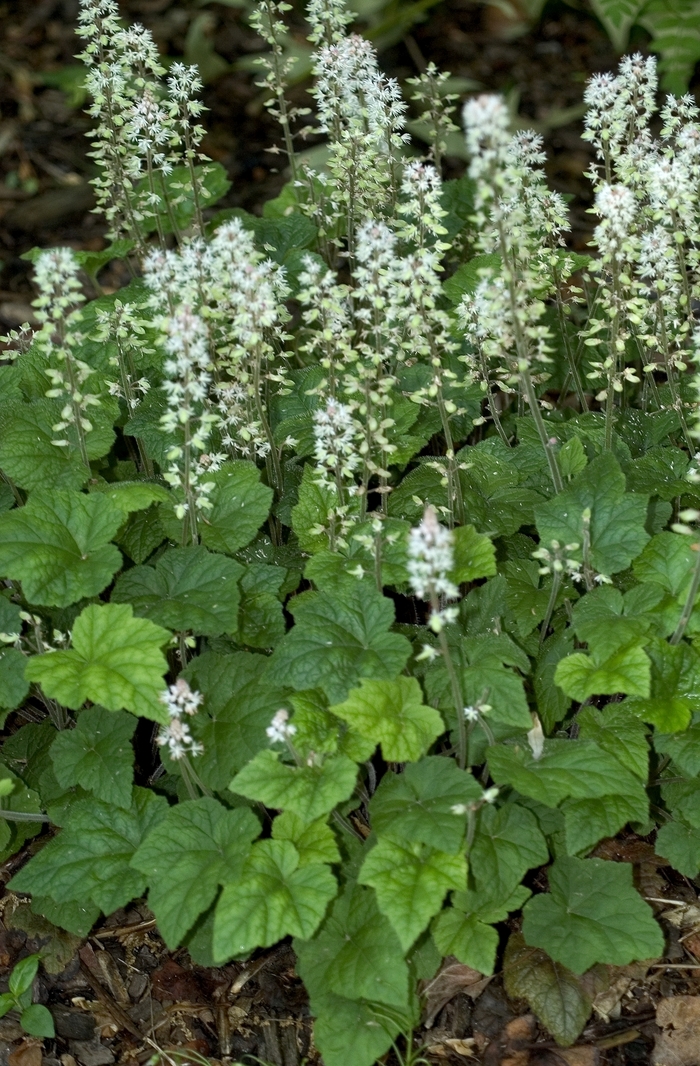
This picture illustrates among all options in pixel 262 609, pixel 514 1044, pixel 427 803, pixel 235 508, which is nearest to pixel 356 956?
pixel 427 803

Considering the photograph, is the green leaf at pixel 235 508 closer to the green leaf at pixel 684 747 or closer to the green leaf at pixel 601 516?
the green leaf at pixel 601 516

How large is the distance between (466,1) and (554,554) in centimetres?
768

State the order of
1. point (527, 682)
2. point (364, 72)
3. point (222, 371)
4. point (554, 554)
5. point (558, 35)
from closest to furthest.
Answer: point (554, 554)
point (527, 682)
point (364, 72)
point (222, 371)
point (558, 35)

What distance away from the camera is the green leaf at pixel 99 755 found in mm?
3344

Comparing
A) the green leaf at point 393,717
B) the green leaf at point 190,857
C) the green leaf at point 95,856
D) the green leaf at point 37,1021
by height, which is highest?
the green leaf at point 393,717

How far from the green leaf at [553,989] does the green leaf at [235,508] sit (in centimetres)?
152

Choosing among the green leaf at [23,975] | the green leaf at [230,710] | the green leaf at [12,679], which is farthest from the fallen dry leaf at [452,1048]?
the green leaf at [12,679]

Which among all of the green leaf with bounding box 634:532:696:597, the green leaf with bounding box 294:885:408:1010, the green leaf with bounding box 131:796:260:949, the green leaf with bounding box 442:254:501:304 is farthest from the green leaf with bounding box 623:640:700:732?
the green leaf with bounding box 442:254:501:304

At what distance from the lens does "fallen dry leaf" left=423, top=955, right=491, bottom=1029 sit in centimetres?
337

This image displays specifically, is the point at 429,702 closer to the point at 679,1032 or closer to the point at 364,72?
the point at 679,1032

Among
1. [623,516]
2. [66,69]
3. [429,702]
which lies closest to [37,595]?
[429,702]

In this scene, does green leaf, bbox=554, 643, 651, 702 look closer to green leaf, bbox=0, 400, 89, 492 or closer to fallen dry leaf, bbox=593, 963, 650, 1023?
fallen dry leaf, bbox=593, 963, 650, 1023

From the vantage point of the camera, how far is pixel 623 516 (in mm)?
3428

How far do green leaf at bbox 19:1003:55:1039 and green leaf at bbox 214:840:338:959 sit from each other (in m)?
0.81
